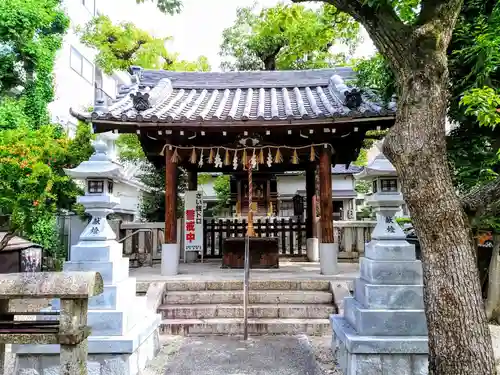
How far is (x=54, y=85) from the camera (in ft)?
48.9

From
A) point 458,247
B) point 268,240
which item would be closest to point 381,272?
point 458,247

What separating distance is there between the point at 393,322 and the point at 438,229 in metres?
1.82

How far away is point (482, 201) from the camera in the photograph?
10.5 ft

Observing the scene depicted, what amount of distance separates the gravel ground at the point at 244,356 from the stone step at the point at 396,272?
1.41 metres

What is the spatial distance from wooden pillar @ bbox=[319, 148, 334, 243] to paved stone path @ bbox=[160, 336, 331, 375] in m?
2.90

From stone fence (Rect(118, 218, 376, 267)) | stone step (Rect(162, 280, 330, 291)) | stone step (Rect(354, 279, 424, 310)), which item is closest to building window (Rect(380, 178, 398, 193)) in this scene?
stone step (Rect(354, 279, 424, 310))

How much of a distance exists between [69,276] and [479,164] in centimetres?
669

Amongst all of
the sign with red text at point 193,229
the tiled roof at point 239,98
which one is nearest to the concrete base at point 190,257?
the sign with red text at point 193,229

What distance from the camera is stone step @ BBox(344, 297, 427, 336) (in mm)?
4387

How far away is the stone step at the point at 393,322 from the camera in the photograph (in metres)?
4.39

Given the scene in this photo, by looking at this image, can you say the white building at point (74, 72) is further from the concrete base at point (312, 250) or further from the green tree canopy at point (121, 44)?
the concrete base at point (312, 250)

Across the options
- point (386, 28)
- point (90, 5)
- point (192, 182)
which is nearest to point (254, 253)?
point (192, 182)

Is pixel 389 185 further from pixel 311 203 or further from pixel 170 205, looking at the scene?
pixel 311 203

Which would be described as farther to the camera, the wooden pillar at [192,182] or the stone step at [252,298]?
the wooden pillar at [192,182]
